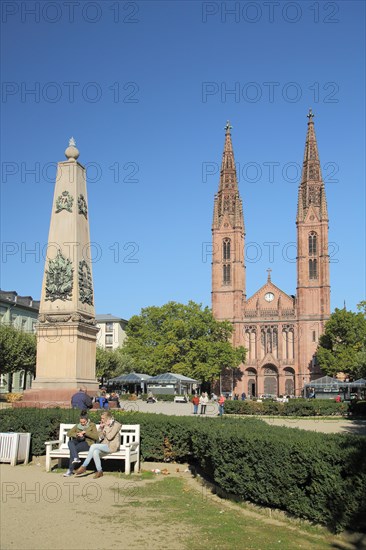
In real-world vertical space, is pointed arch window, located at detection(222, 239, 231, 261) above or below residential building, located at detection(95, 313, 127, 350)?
above

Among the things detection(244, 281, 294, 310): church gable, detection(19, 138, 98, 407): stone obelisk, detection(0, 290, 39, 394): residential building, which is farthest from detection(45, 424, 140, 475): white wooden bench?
detection(244, 281, 294, 310): church gable

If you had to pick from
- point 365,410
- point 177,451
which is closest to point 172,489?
point 177,451

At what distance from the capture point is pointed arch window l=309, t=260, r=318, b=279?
289 ft

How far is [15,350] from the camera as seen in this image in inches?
1758

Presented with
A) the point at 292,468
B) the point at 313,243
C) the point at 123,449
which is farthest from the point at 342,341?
the point at 292,468

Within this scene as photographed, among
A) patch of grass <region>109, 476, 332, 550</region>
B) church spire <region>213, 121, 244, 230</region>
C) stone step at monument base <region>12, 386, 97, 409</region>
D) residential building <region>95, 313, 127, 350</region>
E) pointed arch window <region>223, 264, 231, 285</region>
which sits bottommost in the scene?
patch of grass <region>109, 476, 332, 550</region>

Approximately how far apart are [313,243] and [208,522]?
276ft

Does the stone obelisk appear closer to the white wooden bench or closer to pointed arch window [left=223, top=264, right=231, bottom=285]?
the white wooden bench

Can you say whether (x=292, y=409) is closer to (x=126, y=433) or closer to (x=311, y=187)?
(x=126, y=433)

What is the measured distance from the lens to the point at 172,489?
33.5 feet

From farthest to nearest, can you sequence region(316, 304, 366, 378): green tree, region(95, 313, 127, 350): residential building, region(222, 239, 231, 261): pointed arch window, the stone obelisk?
1. region(95, 313, 127, 350): residential building
2. region(222, 239, 231, 261): pointed arch window
3. region(316, 304, 366, 378): green tree
4. the stone obelisk

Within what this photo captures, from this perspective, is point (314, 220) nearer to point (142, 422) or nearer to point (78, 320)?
point (78, 320)

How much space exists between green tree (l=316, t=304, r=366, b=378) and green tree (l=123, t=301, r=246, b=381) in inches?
464

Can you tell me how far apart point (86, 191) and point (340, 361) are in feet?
193
